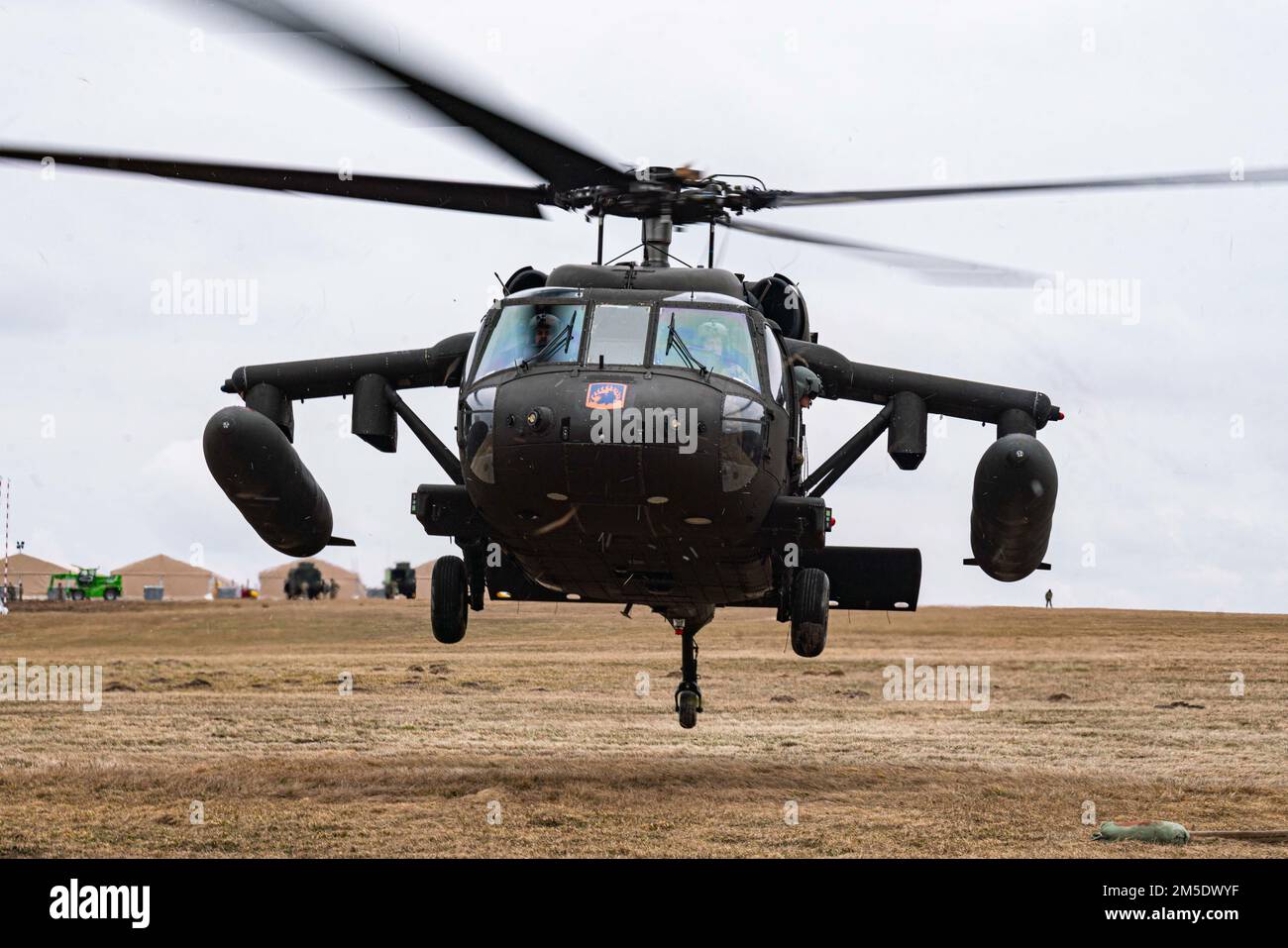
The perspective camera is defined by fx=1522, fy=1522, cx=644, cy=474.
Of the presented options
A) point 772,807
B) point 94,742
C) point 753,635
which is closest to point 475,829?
point 772,807

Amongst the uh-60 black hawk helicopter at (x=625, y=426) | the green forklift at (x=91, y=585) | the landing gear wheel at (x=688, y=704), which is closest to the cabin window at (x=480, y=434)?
the uh-60 black hawk helicopter at (x=625, y=426)

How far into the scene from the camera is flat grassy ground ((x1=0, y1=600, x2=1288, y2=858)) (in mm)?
13781

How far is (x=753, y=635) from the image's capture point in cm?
4803

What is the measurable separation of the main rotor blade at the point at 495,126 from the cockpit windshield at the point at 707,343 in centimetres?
136

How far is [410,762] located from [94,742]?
436cm

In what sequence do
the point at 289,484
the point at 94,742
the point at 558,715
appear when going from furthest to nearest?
the point at 558,715 → the point at 94,742 → the point at 289,484

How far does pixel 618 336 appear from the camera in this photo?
38.8 ft

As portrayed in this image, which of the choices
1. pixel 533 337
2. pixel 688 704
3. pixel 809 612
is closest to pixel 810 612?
pixel 809 612

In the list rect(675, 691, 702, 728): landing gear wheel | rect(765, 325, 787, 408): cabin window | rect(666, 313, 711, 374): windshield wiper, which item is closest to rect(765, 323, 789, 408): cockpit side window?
rect(765, 325, 787, 408): cabin window

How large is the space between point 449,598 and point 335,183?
430cm

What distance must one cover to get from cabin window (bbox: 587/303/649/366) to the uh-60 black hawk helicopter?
23 millimetres

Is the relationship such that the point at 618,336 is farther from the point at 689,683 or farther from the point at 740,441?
the point at 689,683

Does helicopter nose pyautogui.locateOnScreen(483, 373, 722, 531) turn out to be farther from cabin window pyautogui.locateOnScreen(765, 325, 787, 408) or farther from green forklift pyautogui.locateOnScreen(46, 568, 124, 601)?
green forklift pyautogui.locateOnScreen(46, 568, 124, 601)
